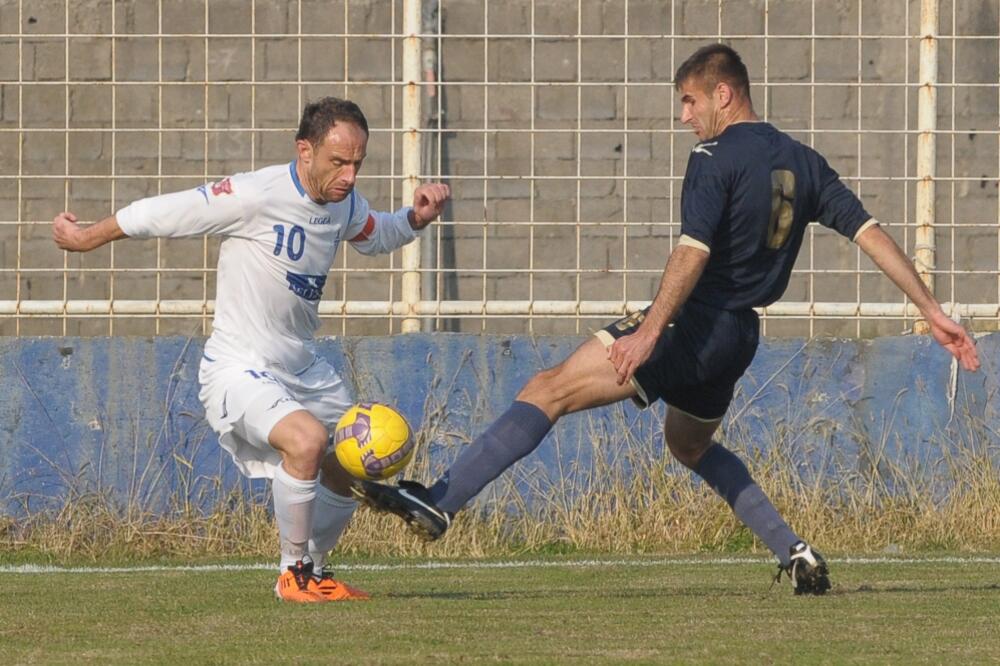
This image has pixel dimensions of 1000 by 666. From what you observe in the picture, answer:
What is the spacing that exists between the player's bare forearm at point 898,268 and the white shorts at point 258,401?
2046 mm

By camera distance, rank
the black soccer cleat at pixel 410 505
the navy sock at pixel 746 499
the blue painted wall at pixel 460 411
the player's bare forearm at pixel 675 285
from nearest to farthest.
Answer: the black soccer cleat at pixel 410 505
the player's bare forearm at pixel 675 285
the navy sock at pixel 746 499
the blue painted wall at pixel 460 411

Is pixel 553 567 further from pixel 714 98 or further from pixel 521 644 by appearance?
pixel 521 644

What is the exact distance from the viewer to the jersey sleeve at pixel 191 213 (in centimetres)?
703

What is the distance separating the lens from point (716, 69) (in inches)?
282

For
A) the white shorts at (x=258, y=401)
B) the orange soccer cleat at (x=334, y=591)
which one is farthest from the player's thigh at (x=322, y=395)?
the orange soccer cleat at (x=334, y=591)

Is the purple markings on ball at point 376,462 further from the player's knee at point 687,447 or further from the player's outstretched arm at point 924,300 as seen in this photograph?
the player's outstretched arm at point 924,300

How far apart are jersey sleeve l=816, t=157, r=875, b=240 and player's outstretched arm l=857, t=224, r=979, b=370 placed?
0.10 m

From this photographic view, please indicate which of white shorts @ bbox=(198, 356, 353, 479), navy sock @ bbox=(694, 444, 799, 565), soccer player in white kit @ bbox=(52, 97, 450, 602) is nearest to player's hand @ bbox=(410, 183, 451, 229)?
soccer player in white kit @ bbox=(52, 97, 450, 602)

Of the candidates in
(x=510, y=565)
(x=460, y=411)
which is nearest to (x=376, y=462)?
(x=510, y=565)

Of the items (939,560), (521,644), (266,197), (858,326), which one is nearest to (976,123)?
(858,326)

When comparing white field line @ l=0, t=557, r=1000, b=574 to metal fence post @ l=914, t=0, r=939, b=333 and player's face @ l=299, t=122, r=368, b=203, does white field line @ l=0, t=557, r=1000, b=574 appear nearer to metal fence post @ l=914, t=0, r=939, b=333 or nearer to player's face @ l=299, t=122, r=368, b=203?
metal fence post @ l=914, t=0, r=939, b=333

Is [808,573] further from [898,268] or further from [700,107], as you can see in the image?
[700,107]

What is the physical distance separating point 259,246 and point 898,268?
2.30 meters

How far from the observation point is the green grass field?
5516 millimetres
